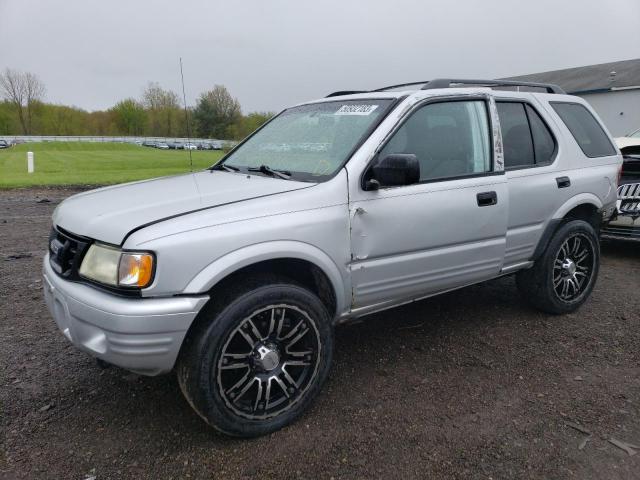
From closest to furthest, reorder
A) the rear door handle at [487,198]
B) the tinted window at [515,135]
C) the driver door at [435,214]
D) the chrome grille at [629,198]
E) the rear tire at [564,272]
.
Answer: the driver door at [435,214], the rear door handle at [487,198], the tinted window at [515,135], the rear tire at [564,272], the chrome grille at [629,198]

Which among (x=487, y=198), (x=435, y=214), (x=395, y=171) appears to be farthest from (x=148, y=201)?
(x=487, y=198)

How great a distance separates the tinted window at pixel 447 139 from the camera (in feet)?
11.2

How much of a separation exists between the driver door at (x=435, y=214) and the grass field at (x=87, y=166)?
49.5ft

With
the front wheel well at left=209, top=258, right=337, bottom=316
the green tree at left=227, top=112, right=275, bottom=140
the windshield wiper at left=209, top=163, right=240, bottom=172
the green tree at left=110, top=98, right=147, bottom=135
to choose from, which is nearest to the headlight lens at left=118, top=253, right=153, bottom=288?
the front wheel well at left=209, top=258, right=337, bottom=316

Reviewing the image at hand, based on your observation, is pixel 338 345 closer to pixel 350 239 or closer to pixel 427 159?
pixel 350 239

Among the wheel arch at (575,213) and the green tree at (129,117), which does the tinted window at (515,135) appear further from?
the green tree at (129,117)

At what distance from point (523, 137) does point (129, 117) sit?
8530 centimetres

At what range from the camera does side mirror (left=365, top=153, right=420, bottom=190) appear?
115 inches

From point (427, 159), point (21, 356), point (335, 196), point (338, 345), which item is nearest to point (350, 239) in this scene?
point (335, 196)

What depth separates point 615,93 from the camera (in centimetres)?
3170

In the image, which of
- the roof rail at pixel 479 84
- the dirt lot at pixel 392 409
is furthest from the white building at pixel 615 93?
the dirt lot at pixel 392 409

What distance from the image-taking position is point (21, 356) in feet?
12.2

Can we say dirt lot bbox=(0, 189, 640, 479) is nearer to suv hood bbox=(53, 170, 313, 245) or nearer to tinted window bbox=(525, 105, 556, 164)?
suv hood bbox=(53, 170, 313, 245)

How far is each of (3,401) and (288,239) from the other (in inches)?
79.1
